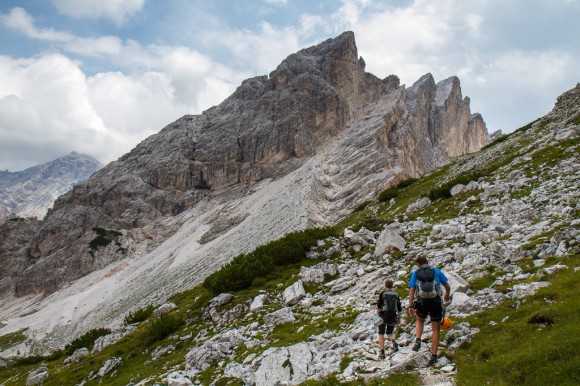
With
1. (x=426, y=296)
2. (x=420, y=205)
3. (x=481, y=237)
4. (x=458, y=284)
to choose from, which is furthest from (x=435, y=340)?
(x=420, y=205)

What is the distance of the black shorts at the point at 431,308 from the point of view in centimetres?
1154

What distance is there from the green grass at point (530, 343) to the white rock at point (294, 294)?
35.1 ft

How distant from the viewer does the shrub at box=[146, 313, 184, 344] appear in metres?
23.8

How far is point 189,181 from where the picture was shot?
14350 cm

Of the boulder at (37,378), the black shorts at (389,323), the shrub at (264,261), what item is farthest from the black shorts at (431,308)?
the boulder at (37,378)

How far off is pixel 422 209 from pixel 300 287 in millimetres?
15238

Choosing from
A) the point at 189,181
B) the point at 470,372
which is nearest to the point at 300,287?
the point at 470,372

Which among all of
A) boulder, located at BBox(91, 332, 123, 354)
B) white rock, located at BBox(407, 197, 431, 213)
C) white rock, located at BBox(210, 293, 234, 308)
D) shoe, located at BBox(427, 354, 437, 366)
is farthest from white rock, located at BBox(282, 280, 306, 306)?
boulder, located at BBox(91, 332, 123, 354)

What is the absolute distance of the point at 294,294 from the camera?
22000 millimetres

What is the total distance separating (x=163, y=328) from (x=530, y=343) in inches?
804

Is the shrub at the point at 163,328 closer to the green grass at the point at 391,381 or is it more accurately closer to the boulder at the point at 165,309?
the boulder at the point at 165,309

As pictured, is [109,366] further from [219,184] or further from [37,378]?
[219,184]

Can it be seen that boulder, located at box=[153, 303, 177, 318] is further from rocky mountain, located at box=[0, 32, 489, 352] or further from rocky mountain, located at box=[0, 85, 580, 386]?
rocky mountain, located at box=[0, 32, 489, 352]

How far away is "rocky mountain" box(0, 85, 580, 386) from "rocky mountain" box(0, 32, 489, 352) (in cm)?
3763
